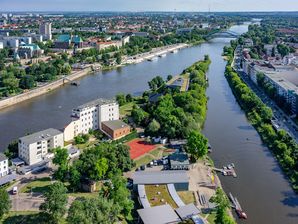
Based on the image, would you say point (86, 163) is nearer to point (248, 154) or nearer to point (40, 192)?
point (40, 192)

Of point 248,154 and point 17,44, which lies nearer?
point 248,154

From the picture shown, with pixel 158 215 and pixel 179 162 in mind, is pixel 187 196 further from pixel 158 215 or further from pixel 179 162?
pixel 179 162

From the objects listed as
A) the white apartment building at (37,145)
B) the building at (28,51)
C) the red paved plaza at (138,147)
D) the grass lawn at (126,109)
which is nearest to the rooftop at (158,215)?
the red paved plaza at (138,147)

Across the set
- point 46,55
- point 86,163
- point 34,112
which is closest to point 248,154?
point 86,163

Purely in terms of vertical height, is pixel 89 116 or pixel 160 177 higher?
pixel 89 116

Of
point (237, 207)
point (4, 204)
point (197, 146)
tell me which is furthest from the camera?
point (197, 146)

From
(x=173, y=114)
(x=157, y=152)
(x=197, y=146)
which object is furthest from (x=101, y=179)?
(x=173, y=114)

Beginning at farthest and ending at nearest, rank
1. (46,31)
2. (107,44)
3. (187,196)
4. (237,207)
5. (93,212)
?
(46,31) < (107,44) < (187,196) < (237,207) < (93,212)
